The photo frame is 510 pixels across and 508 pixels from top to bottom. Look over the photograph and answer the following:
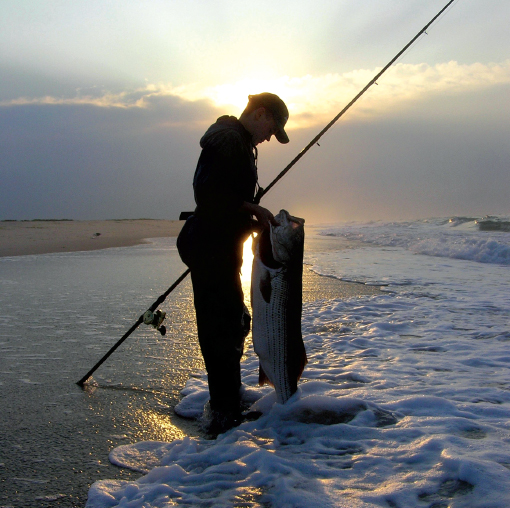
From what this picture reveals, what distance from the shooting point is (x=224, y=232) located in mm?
3129

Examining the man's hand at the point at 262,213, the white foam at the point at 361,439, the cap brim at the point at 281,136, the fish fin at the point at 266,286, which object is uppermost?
the cap brim at the point at 281,136

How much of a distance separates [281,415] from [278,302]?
0.78 metres

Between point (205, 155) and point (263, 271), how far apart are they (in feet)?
2.70

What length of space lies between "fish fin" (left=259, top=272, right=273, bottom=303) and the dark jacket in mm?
234

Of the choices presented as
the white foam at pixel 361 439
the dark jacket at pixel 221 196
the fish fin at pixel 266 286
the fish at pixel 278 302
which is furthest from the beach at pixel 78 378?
the dark jacket at pixel 221 196

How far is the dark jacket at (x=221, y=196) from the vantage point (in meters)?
3.01

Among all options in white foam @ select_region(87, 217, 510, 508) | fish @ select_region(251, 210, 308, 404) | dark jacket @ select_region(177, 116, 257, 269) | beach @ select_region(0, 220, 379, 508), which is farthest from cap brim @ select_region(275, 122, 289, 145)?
beach @ select_region(0, 220, 379, 508)

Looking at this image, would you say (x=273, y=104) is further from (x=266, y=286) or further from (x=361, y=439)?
(x=361, y=439)

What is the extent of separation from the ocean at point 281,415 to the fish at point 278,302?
1.10 feet

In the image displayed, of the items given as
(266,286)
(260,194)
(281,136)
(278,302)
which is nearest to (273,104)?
(281,136)

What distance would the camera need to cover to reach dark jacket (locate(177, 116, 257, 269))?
3.01 m

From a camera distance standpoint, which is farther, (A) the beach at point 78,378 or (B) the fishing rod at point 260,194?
(B) the fishing rod at point 260,194

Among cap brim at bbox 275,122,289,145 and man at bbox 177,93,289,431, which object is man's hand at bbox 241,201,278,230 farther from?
cap brim at bbox 275,122,289,145

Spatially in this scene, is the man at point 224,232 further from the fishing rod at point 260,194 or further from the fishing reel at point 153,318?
the fishing reel at point 153,318
